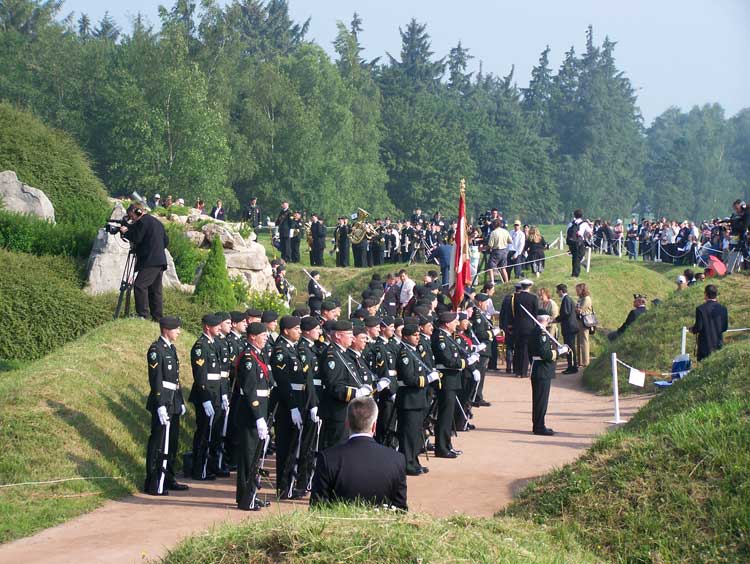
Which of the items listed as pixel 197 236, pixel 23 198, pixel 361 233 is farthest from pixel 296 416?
pixel 361 233

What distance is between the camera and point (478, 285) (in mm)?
30766

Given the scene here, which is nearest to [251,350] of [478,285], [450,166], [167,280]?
[167,280]

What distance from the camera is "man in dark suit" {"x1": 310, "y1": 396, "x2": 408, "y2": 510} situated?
6.99 metres

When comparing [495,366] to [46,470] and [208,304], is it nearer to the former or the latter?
[208,304]

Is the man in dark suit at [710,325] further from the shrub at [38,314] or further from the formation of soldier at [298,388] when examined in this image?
the shrub at [38,314]

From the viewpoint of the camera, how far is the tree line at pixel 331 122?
47.2 metres

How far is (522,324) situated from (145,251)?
8122 millimetres

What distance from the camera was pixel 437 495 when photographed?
12211 millimetres

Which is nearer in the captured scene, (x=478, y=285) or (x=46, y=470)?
(x=46, y=470)

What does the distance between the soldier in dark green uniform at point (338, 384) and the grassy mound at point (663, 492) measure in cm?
225

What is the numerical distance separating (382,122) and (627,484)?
2580 inches

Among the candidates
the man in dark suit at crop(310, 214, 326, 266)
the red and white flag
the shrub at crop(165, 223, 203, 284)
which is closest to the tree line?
the man in dark suit at crop(310, 214, 326, 266)

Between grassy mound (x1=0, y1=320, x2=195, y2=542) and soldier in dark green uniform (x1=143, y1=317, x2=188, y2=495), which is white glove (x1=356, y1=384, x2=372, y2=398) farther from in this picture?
grassy mound (x1=0, y1=320, x2=195, y2=542)

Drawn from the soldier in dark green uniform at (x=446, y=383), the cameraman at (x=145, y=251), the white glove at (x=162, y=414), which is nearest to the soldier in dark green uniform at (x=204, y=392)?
the white glove at (x=162, y=414)
